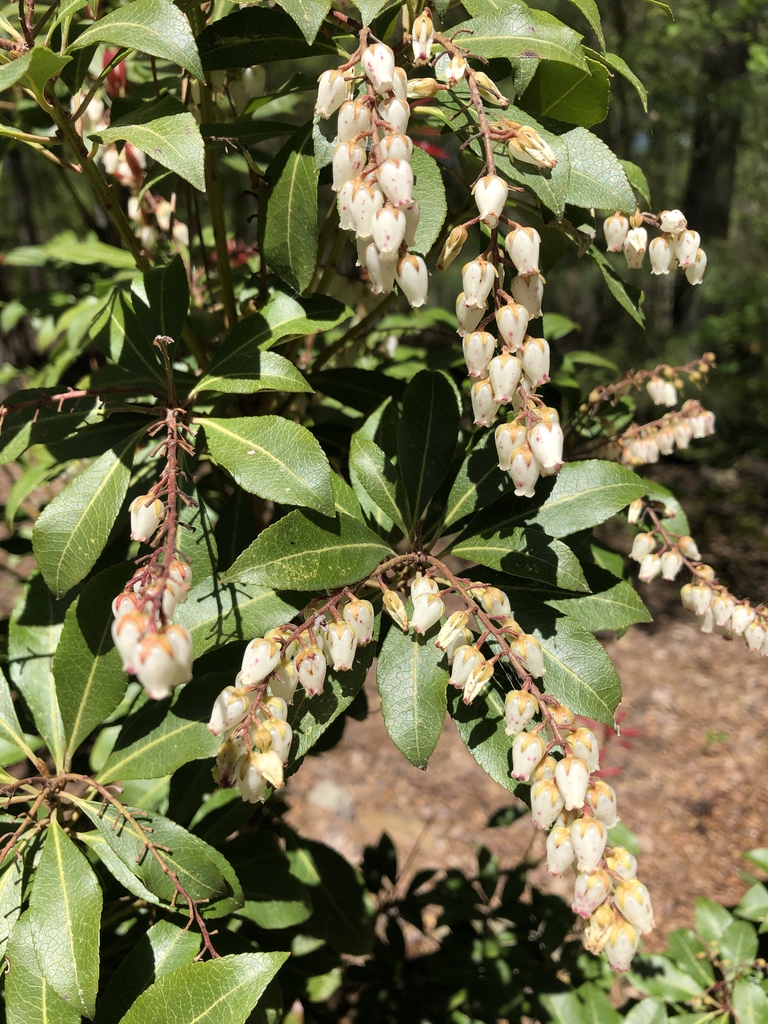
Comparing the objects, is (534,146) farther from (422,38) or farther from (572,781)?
(572,781)

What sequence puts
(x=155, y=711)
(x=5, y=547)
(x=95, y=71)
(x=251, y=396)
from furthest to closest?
(x=5, y=547)
(x=95, y=71)
(x=251, y=396)
(x=155, y=711)

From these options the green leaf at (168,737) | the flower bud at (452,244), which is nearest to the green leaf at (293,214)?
the flower bud at (452,244)

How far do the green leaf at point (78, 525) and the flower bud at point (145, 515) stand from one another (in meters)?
0.10

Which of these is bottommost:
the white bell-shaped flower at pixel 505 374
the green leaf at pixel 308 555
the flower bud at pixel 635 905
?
the flower bud at pixel 635 905

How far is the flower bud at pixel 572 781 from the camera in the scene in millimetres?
722

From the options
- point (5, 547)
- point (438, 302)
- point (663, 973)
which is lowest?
point (438, 302)

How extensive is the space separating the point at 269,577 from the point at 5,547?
1094 millimetres

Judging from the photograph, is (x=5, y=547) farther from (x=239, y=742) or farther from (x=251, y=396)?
(x=239, y=742)

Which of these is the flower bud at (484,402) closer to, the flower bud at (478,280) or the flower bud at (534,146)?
the flower bud at (478,280)

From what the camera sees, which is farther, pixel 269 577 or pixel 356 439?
pixel 356 439

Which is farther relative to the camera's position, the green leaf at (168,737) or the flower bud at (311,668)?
the green leaf at (168,737)

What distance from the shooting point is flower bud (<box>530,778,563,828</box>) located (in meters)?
0.74

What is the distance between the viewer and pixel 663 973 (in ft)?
5.18

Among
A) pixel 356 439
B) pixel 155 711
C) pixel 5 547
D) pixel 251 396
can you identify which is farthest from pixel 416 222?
pixel 5 547
